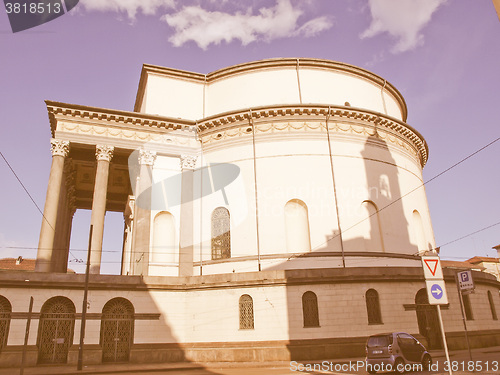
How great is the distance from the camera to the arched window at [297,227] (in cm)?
2383

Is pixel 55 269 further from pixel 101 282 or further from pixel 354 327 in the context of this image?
pixel 354 327

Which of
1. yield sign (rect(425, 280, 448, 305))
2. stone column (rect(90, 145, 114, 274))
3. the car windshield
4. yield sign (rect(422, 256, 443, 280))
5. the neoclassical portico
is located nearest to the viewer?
yield sign (rect(425, 280, 448, 305))

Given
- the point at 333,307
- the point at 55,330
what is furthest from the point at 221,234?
the point at 55,330

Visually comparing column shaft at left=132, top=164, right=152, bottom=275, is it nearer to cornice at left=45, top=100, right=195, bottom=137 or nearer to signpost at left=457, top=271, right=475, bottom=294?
cornice at left=45, top=100, right=195, bottom=137

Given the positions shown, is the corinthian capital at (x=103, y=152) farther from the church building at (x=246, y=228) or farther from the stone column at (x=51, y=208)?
the stone column at (x=51, y=208)

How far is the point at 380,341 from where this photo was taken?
542 inches

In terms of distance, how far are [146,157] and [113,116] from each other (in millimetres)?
3211

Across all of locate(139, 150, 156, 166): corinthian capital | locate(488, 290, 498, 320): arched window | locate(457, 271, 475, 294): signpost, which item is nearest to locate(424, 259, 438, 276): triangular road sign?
locate(457, 271, 475, 294): signpost

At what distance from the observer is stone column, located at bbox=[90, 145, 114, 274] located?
22094 mm

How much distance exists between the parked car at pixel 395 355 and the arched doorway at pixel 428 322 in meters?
6.97

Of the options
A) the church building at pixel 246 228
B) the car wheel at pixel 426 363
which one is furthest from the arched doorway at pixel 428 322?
the car wheel at pixel 426 363

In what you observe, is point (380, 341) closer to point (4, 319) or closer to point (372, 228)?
point (372, 228)

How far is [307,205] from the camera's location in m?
24.3

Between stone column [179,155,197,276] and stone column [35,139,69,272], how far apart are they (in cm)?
698
